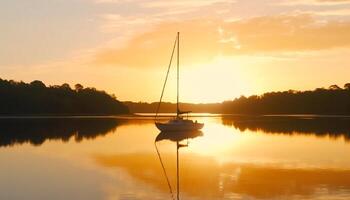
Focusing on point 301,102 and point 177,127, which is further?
point 301,102

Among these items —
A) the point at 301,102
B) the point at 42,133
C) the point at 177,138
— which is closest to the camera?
the point at 177,138

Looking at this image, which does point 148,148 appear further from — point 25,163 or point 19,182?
point 19,182

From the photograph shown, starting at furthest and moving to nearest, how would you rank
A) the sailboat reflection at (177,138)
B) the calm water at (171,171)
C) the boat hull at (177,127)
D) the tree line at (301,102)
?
1. the tree line at (301,102)
2. the boat hull at (177,127)
3. the sailboat reflection at (177,138)
4. the calm water at (171,171)

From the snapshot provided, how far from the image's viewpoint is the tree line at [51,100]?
10450 centimetres

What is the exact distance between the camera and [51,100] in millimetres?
112625

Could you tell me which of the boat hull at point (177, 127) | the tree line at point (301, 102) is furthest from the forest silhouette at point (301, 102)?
the boat hull at point (177, 127)

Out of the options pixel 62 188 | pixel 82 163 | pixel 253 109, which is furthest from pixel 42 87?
pixel 62 188

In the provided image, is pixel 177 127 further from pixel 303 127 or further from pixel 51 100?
pixel 51 100

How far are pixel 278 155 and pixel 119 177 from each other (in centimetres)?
1236

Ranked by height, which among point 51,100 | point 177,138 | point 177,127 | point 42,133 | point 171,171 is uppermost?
point 51,100

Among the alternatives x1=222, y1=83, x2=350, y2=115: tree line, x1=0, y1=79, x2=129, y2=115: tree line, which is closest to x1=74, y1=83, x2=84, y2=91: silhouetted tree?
x1=0, y1=79, x2=129, y2=115: tree line

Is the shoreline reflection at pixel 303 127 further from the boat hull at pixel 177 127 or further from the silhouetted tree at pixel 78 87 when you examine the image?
the silhouetted tree at pixel 78 87

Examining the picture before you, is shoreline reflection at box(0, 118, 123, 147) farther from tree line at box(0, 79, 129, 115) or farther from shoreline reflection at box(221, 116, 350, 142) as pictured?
tree line at box(0, 79, 129, 115)

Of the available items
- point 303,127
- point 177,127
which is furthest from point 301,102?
point 177,127
